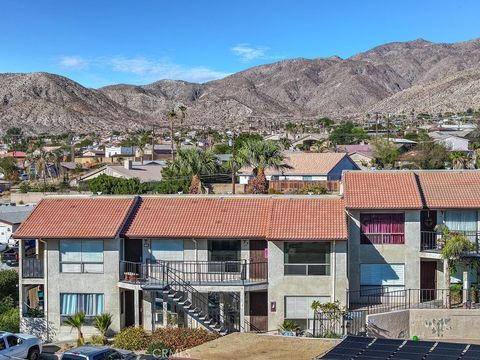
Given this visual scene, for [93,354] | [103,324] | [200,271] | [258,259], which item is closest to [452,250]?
[258,259]

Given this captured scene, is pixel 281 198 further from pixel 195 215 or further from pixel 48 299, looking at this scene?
pixel 48 299

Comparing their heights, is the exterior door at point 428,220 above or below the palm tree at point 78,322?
above

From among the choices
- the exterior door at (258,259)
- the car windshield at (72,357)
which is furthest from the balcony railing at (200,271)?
the car windshield at (72,357)

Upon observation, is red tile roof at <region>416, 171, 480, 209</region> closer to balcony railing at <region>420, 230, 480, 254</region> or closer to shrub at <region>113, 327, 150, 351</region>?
balcony railing at <region>420, 230, 480, 254</region>

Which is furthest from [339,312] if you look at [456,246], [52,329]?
[52,329]

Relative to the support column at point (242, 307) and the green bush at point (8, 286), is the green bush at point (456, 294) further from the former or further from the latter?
the green bush at point (8, 286)

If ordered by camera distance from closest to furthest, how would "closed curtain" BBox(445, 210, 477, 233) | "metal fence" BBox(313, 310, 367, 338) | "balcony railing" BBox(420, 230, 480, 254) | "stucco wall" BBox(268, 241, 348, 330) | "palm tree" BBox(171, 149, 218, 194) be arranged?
1. "metal fence" BBox(313, 310, 367, 338)
2. "stucco wall" BBox(268, 241, 348, 330)
3. "balcony railing" BBox(420, 230, 480, 254)
4. "closed curtain" BBox(445, 210, 477, 233)
5. "palm tree" BBox(171, 149, 218, 194)

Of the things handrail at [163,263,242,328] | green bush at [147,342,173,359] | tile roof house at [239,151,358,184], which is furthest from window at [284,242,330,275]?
tile roof house at [239,151,358,184]
